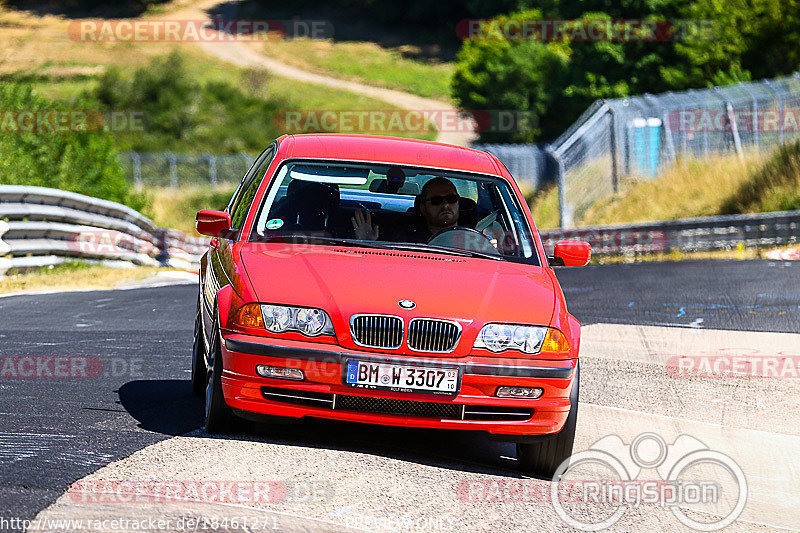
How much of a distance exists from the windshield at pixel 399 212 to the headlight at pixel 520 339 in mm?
894

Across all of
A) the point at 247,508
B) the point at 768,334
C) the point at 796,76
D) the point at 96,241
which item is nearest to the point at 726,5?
the point at 796,76

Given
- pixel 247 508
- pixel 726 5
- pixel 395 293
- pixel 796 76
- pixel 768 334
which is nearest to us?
pixel 247 508

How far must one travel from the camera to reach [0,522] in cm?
440

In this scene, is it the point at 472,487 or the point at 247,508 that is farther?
the point at 472,487

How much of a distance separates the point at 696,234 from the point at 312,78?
75.9 meters

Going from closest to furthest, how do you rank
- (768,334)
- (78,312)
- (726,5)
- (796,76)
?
(768,334) → (78,312) → (796,76) → (726,5)

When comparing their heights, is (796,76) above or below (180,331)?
above

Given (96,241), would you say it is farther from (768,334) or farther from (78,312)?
(768,334)

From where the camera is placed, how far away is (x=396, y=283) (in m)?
5.93

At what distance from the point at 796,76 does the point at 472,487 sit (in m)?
20.1
